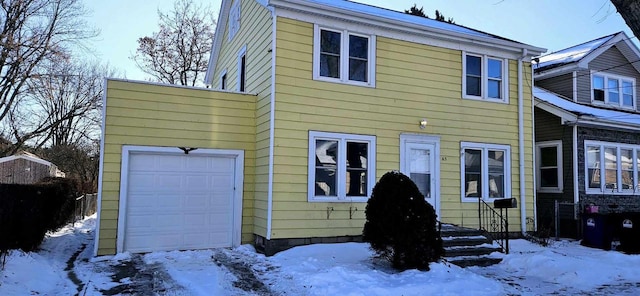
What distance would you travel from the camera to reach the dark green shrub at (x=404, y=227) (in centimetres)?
718

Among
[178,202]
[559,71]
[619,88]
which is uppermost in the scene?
[559,71]

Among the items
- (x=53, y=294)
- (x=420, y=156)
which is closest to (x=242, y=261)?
(x=53, y=294)

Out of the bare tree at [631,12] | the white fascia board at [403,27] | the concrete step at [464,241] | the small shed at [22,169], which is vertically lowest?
the concrete step at [464,241]

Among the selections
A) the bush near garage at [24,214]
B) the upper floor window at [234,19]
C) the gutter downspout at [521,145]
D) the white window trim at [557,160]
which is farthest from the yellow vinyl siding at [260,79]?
the white window trim at [557,160]

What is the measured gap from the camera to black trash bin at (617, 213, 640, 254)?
32.8 ft

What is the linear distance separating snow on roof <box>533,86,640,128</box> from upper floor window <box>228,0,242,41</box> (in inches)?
377

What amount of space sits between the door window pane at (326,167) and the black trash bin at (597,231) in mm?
6407

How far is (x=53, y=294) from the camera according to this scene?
6.12 m

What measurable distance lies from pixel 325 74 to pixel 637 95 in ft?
45.2

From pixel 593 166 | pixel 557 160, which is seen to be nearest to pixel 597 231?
pixel 557 160

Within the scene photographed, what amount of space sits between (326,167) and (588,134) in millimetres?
9128

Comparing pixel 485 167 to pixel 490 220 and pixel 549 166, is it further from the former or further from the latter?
pixel 549 166

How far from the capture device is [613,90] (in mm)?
16594

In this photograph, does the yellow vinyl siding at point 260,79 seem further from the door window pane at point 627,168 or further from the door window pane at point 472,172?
the door window pane at point 627,168
